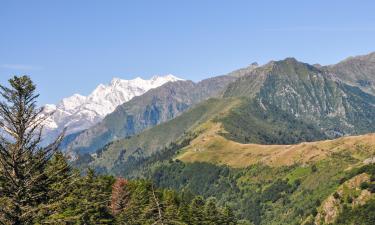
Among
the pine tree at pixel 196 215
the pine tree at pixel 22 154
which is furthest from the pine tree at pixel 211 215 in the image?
the pine tree at pixel 22 154

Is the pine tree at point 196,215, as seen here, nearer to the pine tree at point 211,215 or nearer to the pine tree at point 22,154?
the pine tree at point 211,215

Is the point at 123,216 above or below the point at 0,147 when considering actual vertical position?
below

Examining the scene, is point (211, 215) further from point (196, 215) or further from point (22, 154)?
point (22, 154)

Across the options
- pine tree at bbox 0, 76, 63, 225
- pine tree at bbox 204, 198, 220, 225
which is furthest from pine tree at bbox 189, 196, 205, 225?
pine tree at bbox 0, 76, 63, 225

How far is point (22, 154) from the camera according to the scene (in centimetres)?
3036

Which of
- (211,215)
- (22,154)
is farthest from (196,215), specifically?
(22,154)

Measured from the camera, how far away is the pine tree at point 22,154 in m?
29.3

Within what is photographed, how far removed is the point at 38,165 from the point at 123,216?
5187 cm

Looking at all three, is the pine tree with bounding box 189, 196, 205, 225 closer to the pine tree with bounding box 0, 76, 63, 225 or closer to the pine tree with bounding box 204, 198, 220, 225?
the pine tree with bounding box 204, 198, 220, 225

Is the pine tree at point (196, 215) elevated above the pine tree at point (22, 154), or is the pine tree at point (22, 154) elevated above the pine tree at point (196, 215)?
the pine tree at point (22, 154)

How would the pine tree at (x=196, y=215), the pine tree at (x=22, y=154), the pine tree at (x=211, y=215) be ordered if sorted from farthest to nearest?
the pine tree at (x=211, y=215) → the pine tree at (x=196, y=215) → the pine tree at (x=22, y=154)

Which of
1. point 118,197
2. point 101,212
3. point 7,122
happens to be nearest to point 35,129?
point 7,122

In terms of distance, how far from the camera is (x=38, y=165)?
103ft

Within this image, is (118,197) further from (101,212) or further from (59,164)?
(59,164)
